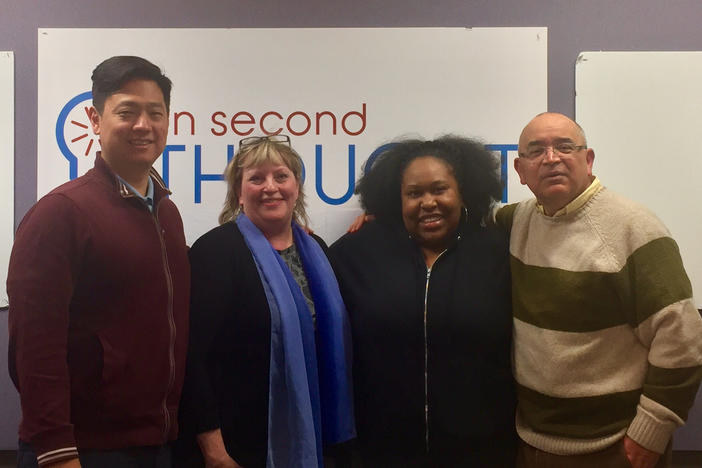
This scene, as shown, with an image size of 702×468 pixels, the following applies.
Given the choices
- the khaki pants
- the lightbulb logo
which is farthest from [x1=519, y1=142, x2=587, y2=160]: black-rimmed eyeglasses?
the lightbulb logo

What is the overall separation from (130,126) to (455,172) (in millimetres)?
1011

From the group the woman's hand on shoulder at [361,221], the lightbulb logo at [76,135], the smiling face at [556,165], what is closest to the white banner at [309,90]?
the lightbulb logo at [76,135]

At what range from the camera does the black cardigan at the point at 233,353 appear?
1.60 m

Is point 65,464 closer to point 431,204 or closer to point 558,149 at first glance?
point 431,204

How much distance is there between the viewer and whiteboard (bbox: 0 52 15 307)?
225 cm

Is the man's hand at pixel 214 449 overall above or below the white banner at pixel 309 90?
below

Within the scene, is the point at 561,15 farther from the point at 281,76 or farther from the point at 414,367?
the point at 414,367

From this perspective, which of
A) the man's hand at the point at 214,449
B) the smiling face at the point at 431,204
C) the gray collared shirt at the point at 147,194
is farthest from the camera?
the smiling face at the point at 431,204

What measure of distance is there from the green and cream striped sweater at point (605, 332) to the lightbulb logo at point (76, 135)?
1827mm

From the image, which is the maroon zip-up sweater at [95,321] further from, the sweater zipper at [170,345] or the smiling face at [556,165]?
the smiling face at [556,165]

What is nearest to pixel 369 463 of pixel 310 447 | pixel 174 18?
pixel 310 447

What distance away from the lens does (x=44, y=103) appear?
225cm

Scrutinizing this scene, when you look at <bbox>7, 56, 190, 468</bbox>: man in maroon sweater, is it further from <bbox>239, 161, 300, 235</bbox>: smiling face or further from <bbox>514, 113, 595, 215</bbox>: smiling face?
<bbox>514, 113, 595, 215</bbox>: smiling face

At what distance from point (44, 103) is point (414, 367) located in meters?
1.86
